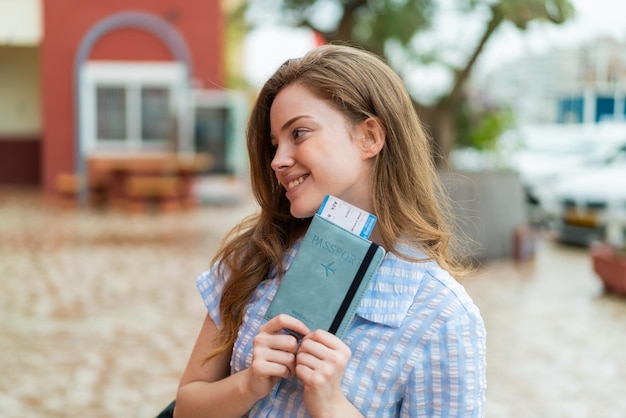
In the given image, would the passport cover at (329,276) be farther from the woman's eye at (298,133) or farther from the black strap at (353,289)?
the woman's eye at (298,133)

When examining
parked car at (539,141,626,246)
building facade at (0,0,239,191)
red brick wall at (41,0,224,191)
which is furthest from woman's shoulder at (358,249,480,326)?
red brick wall at (41,0,224,191)

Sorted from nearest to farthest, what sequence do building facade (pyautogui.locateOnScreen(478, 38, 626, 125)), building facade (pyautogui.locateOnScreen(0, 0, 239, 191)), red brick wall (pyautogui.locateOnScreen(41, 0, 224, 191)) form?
building facade (pyautogui.locateOnScreen(478, 38, 626, 125)), building facade (pyautogui.locateOnScreen(0, 0, 239, 191)), red brick wall (pyautogui.locateOnScreen(41, 0, 224, 191))

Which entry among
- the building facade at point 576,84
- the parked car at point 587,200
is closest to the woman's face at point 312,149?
the parked car at point 587,200

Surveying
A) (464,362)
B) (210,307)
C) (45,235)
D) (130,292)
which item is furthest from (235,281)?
(45,235)

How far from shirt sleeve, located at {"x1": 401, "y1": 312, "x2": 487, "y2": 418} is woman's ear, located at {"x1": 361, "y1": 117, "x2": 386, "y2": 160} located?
334 mm

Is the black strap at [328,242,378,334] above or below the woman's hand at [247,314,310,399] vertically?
above

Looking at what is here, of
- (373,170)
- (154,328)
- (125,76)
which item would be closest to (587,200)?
(154,328)

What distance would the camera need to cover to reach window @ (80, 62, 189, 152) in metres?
15.1

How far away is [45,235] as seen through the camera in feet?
33.1

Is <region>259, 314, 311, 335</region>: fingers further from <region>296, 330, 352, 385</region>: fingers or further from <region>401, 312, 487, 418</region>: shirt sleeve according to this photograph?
<region>401, 312, 487, 418</region>: shirt sleeve

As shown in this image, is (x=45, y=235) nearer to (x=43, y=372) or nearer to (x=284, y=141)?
(x=43, y=372)

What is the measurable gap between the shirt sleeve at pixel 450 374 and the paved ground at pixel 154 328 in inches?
61.5

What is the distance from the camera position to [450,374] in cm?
125

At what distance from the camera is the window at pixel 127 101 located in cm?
1511
